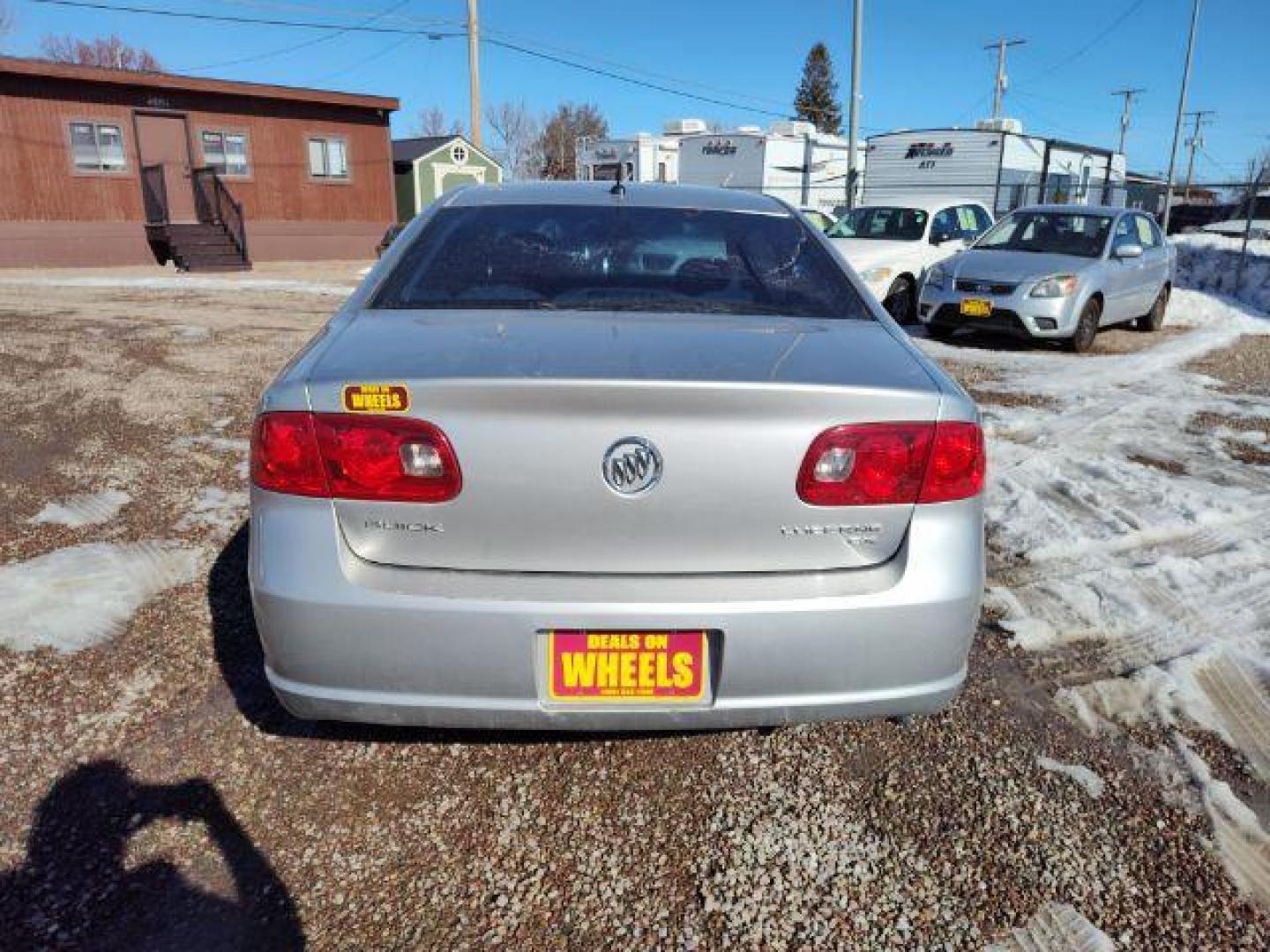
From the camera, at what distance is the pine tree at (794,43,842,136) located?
69.2m

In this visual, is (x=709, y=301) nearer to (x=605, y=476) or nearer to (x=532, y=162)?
(x=605, y=476)

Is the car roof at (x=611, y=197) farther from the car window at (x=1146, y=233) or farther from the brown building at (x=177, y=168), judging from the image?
the brown building at (x=177, y=168)

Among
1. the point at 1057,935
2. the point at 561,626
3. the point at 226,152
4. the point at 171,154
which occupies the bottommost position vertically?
the point at 1057,935

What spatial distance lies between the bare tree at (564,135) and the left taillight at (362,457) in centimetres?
5996

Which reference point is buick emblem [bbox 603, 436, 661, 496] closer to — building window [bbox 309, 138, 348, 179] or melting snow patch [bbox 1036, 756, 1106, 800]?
melting snow patch [bbox 1036, 756, 1106, 800]

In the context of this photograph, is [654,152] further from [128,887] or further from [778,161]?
[128,887]

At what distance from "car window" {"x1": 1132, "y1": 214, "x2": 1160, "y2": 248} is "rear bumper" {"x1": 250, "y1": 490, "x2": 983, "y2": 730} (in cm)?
1104

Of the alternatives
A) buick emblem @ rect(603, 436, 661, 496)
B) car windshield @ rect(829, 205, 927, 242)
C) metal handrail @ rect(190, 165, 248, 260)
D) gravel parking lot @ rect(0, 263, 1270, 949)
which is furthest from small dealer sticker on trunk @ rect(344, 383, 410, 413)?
metal handrail @ rect(190, 165, 248, 260)

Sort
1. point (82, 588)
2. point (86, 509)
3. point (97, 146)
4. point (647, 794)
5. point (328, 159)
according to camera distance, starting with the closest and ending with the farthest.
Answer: point (647, 794)
point (82, 588)
point (86, 509)
point (97, 146)
point (328, 159)

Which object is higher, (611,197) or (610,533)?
(611,197)

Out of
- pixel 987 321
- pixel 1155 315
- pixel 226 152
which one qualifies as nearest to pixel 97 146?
pixel 226 152

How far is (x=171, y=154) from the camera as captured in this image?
21.5m

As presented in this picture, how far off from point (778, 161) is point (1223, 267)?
14548 mm

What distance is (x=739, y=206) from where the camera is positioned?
3.24 m
